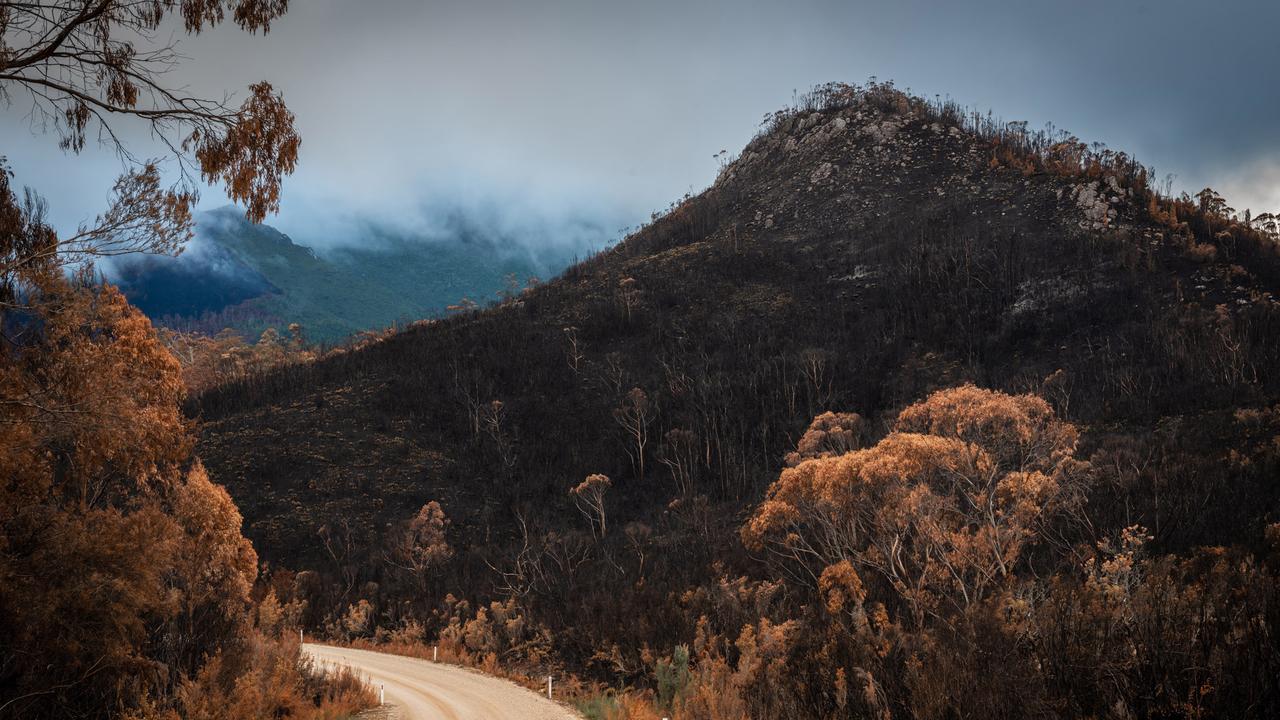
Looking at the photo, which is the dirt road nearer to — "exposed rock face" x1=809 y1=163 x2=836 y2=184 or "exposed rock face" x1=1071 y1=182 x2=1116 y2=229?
"exposed rock face" x1=1071 y1=182 x2=1116 y2=229

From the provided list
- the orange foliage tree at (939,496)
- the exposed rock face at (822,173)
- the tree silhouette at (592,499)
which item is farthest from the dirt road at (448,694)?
the exposed rock face at (822,173)

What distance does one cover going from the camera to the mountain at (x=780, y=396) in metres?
21.3

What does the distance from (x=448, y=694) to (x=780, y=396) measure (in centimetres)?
5216

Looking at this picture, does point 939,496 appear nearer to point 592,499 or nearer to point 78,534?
point 78,534

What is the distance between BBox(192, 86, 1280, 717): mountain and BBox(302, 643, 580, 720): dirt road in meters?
3.16

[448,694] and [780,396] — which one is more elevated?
[780,396]

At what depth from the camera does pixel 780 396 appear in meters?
65.6

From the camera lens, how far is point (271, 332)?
355 feet

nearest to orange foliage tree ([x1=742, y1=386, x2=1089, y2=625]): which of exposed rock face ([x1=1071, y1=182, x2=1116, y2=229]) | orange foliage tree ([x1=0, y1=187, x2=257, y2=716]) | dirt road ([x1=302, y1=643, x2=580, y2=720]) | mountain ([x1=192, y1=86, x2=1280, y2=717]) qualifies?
mountain ([x1=192, y1=86, x2=1280, y2=717])

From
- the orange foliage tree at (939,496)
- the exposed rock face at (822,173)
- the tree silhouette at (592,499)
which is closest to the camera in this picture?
the orange foliage tree at (939,496)

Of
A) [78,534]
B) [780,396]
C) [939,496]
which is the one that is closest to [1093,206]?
[780,396]

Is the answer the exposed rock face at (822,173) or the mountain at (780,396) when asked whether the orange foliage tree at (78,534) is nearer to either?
the mountain at (780,396)

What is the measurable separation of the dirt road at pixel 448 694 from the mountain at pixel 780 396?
3.16m

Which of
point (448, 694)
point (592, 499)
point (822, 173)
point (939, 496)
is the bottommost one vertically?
point (592, 499)
